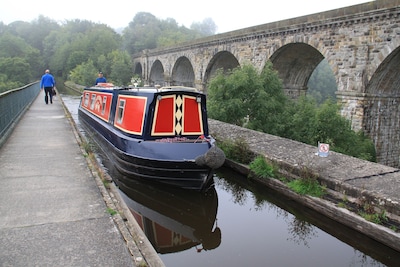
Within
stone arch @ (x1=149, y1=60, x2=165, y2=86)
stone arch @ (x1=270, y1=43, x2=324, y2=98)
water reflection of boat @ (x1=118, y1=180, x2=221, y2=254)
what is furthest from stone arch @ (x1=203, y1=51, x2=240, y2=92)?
stone arch @ (x1=149, y1=60, x2=165, y2=86)

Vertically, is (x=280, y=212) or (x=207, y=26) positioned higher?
(x=207, y=26)

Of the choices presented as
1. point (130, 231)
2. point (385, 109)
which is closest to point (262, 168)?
point (130, 231)

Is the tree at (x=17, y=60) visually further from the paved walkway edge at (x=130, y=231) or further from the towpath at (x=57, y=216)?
the paved walkway edge at (x=130, y=231)

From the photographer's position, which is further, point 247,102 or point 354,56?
point 354,56

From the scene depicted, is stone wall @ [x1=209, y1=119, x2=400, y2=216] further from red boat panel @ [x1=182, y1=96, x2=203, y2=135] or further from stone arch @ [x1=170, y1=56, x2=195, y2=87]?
stone arch @ [x1=170, y1=56, x2=195, y2=87]

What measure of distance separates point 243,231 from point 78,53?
A: 51026 millimetres

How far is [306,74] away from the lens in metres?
15.6

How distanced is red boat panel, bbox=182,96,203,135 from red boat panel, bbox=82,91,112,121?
3126mm

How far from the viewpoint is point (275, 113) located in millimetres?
10000

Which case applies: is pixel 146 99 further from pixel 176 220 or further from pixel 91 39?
pixel 91 39

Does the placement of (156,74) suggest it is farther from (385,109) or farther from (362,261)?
(362,261)

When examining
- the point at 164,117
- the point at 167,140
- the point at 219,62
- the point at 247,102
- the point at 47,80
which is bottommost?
the point at 167,140

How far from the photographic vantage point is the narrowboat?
523cm

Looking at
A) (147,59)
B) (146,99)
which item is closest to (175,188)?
(146,99)
